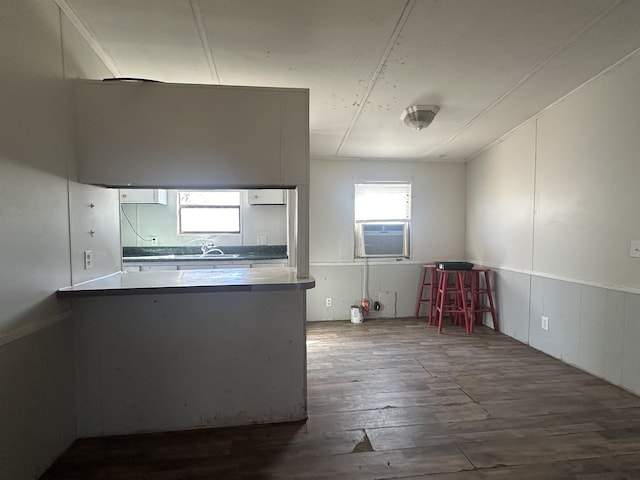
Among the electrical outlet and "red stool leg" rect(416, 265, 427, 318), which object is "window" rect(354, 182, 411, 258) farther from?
the electrical outlet

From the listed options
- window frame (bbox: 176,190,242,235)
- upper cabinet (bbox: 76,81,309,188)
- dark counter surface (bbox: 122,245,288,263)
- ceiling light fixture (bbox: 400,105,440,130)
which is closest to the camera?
upper cabinet (bbox: 76,81,309,188)

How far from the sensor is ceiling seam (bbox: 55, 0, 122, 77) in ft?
5.46

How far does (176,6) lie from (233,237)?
293 centimetres

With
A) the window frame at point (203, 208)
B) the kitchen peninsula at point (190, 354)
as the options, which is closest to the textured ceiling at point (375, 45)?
the kitchen peninsula at point (190, 354)

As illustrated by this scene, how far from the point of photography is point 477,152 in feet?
13.7

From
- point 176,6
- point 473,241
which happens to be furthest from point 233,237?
point 473,241

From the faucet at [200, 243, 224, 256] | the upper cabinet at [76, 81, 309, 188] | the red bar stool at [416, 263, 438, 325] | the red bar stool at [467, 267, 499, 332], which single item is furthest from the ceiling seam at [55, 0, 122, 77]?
the red bar stool at [467, 267, 499, 332]

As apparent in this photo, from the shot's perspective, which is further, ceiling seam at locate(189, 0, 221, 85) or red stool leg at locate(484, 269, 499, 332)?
red stool leg at locate(484, 269, 499, 332)

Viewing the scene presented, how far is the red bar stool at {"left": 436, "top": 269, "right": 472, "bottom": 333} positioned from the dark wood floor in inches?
40.4

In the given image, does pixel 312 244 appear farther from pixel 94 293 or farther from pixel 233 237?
pixel 94 293

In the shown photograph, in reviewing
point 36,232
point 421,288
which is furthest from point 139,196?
point 421,288

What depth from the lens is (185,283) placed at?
189cm

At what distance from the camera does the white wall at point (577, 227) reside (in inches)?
93.6

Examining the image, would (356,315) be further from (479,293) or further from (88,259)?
(88,259)
